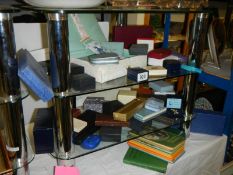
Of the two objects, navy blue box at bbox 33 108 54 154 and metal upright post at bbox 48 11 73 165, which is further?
navy blue box at bbox 33 108 54 154

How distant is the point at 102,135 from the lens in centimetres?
86

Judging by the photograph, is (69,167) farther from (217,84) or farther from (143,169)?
(217,84)

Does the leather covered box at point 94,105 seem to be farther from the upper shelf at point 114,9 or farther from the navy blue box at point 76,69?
the upper shelf at point 114,9

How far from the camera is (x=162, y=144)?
0.90m

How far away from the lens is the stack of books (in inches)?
34.9

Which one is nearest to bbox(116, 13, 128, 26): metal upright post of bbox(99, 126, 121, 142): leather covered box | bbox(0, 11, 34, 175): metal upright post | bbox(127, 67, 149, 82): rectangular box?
bbox(127, 67, 149, 82): rectangular box

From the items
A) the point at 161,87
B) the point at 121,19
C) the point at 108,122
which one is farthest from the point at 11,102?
the point at 121,19

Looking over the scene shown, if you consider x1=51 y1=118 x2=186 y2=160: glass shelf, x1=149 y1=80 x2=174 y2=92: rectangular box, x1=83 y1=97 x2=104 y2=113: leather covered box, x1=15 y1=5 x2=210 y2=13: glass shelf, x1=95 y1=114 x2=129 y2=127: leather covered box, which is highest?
x1=15 y1=5 x2=210 y2=13: glass shelf

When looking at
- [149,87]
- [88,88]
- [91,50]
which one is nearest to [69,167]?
[88,88]

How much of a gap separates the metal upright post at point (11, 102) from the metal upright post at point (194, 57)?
2.06 feet

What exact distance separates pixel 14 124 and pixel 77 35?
1.23 ft

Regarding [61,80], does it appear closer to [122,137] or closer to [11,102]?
[11,102]

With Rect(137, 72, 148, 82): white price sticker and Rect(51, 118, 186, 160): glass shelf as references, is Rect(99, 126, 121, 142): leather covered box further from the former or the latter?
Rect(137, 72, 148, 82): white price sticker

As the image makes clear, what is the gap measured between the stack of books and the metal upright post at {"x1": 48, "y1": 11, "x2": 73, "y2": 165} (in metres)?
0.27
